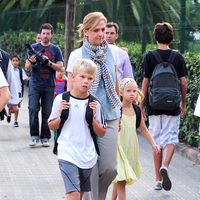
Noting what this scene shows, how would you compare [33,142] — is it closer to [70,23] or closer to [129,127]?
[70,23]

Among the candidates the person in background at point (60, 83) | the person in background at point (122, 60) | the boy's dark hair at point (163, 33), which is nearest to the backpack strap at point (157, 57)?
the boy's dark hair at point (163, 33)

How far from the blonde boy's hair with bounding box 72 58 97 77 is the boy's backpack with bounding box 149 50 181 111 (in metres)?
2.41

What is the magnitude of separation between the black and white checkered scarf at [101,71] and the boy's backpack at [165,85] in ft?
6.80

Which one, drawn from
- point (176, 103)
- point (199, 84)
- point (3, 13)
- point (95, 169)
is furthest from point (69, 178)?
point (3, 13)

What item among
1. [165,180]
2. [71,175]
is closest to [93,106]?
[71,175]

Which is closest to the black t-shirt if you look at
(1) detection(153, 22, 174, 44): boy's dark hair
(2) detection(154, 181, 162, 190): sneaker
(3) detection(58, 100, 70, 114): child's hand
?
(1) detection(153, 22, 174, 44): boy's dark hair

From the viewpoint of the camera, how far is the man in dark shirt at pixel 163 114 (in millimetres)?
8578

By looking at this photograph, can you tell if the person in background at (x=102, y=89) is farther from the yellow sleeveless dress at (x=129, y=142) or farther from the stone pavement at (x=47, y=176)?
the stone pavement at (x=47, y=176)

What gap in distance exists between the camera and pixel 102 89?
6.56 meters

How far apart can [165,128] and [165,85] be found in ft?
1.76

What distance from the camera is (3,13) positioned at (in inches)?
1179

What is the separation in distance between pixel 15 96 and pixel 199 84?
159 inches

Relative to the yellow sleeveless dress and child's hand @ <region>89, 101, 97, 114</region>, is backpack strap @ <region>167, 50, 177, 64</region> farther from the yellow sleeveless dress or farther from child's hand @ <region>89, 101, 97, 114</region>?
child's hand @ <region>89, 101, 97, 114</region>

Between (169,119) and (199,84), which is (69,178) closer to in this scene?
(169,119)
